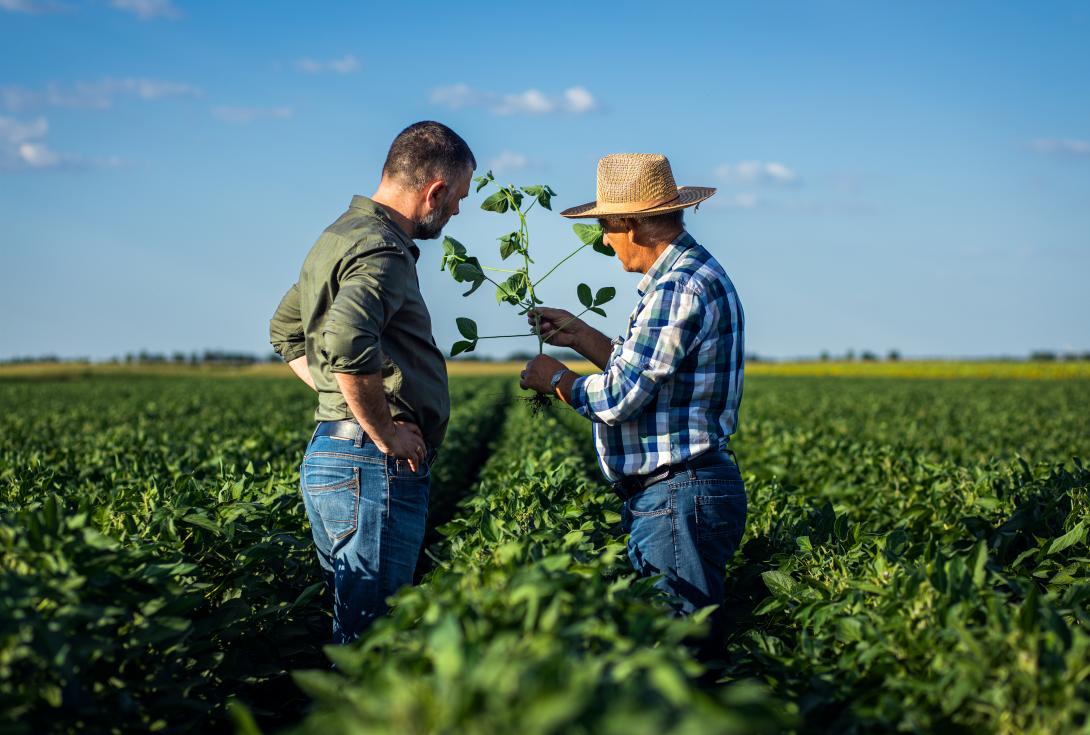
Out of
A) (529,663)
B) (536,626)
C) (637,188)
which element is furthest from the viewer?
(637,188)

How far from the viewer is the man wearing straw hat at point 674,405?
3.48m

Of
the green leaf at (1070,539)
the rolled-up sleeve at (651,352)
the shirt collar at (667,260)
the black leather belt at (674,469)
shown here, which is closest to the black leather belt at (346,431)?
the rolled-up sleeve at (651,352)

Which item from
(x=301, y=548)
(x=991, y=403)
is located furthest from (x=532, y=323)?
(x=991, y=403)

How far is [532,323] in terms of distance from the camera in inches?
169

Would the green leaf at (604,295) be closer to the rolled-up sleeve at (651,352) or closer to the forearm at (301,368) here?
the rolled-up sleeve at (651,352)

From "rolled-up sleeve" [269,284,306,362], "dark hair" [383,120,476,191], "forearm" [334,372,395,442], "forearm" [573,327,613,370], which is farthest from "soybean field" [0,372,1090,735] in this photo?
"dark hair" [383,120,476,191]

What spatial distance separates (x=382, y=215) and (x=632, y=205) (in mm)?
1036

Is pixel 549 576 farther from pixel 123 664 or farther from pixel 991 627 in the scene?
pixel 123 664

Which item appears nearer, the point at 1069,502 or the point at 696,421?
the point at 696,421

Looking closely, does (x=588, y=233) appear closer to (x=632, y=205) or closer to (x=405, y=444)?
(x=632, y=205)

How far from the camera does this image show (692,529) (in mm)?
3557

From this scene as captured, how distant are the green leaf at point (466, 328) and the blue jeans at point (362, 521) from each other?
884mm

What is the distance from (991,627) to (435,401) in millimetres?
2188

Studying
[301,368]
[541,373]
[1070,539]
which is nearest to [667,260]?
[541,373]
